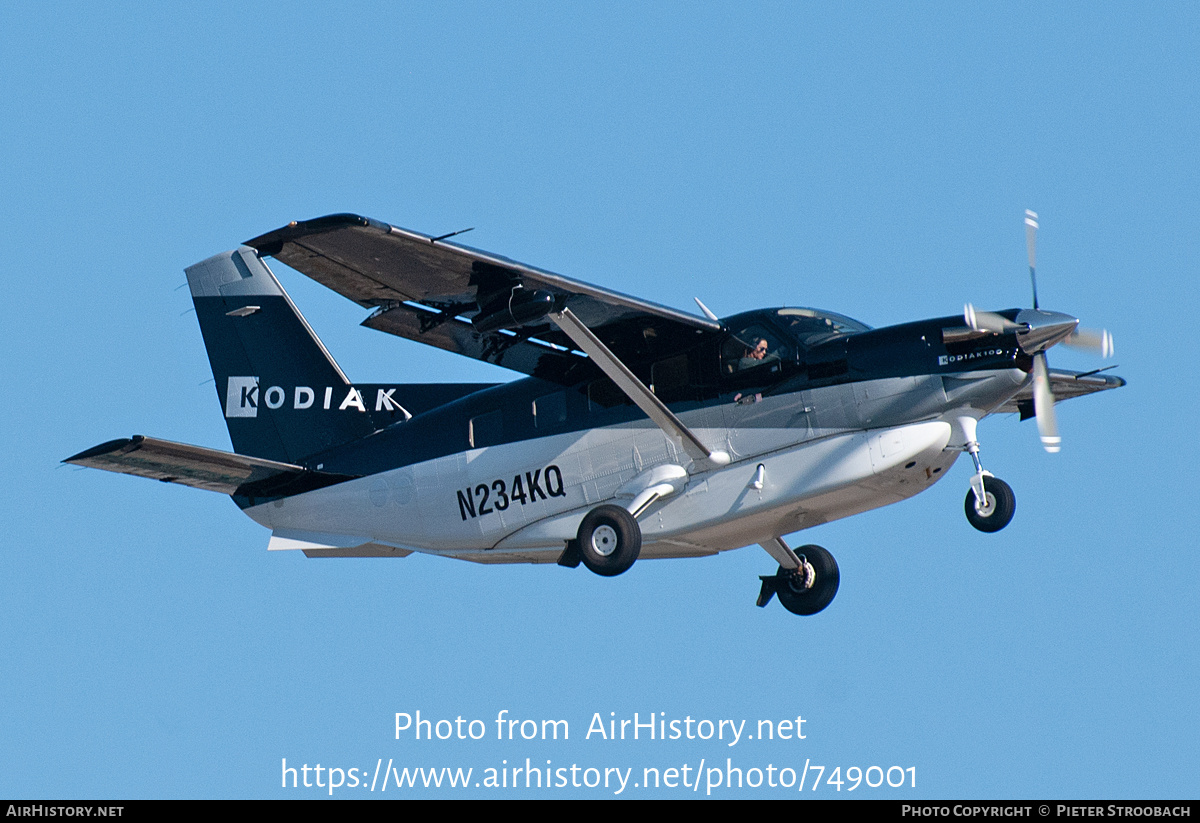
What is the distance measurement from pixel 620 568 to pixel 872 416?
3.27m

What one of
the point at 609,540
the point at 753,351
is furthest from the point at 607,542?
the point at 753,351

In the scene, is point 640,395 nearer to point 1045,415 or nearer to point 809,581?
point 809,581

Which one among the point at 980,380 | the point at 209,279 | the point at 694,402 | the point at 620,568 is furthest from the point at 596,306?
the point at 209,279

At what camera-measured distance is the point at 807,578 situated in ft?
71.1

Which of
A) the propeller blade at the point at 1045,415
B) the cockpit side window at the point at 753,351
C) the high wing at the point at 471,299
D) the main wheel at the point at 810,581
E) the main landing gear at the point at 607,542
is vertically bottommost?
the main wheel at the point at 810,581

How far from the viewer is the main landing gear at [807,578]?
71.0 ft

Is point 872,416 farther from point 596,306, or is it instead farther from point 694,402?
point 596,306

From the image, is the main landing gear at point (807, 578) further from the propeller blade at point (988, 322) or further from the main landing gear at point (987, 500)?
the propeller blade at point (988, 322)

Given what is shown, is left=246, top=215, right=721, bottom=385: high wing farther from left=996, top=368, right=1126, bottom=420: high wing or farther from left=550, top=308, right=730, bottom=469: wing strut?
left=996, top=368, right=1126, bottom=420: high wing

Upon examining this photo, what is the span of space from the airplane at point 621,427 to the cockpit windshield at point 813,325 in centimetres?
3

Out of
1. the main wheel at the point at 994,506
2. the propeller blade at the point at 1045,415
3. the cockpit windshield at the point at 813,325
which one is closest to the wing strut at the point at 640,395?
the cockpit windshield at the point at 813,325

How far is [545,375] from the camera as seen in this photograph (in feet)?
67.9

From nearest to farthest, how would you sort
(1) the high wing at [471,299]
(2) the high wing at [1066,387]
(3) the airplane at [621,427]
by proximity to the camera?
(1) the high wing at [471,299], (3) the airplane at [621,427], (2) the high wing at [1066,387]

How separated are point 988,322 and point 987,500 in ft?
6.47
